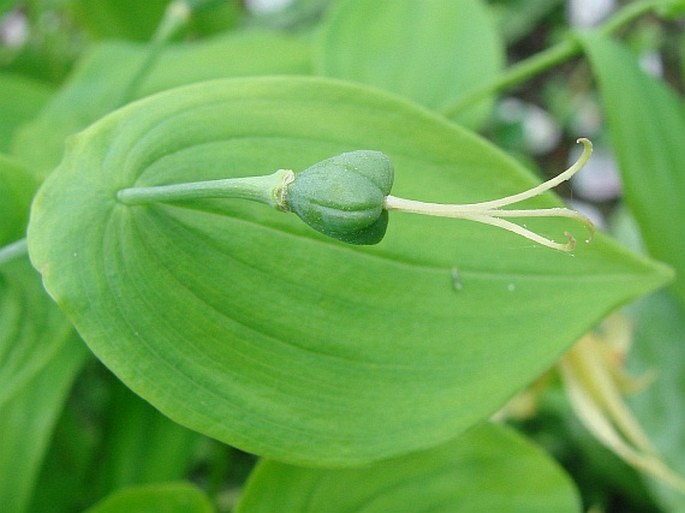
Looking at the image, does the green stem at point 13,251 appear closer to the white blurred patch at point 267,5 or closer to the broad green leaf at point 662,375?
the broad green leaf at point 662,375

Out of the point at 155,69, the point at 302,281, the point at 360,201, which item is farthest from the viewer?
the point at 155,69

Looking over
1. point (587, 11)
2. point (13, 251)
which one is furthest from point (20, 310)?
point (587, 11)

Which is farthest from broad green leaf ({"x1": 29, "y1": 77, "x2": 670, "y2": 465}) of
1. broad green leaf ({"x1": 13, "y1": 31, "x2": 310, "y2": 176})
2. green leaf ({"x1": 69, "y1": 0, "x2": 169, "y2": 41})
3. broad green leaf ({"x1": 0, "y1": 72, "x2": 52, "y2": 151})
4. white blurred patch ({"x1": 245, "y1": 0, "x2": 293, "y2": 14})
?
white blurred patch ({"x1": 245, "y1": 0, "x2": 293, "y2": 14})

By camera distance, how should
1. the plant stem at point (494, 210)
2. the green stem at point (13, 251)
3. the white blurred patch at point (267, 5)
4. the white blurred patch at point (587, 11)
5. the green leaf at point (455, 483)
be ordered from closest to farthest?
the plant stem at point (494, 210), the green stem at point (13, 251), the green leaf at point (455, 483), the white blurred patch at point (267, 5), the white blurred patch at point (587, 11)

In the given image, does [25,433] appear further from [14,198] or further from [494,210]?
[494,210]

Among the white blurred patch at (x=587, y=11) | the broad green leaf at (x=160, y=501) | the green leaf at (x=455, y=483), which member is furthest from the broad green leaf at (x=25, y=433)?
the white blurred patch at (x=587, y=11)

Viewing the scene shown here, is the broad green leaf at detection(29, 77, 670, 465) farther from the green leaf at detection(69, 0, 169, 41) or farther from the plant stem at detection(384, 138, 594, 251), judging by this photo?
the green leaf at detection(69, 0, 169, 41)
